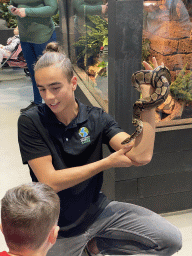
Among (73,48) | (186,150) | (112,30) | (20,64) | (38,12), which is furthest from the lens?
(20,64)

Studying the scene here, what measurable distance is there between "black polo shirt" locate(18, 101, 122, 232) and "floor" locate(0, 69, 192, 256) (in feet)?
3.45

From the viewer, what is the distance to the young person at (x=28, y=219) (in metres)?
1.21

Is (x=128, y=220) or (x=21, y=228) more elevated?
(x=21, y=228)

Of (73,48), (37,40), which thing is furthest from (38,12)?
(73,48)

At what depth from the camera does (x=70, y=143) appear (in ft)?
6.16

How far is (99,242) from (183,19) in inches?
70.7

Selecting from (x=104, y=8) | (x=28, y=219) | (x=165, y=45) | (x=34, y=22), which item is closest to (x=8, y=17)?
(x=34, y=22)

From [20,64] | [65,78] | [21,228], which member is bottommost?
[20,64]

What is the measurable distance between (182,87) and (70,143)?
133 cm

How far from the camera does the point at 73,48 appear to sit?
4.82 meters

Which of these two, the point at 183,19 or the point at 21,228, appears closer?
the point at 21,228

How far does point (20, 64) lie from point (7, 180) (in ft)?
11.5

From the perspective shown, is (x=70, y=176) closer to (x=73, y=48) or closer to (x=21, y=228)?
(x=21, y=228)

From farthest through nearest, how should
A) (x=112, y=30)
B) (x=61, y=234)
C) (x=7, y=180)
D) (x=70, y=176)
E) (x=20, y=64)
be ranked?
(x=20, y=64) < (x=7, y=180) < (x=112, y=30) < (x=61, y=234) < (x=70, y=176)
